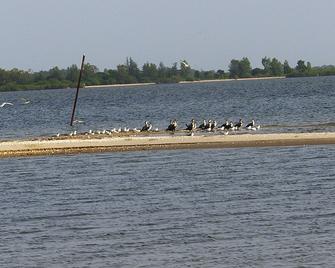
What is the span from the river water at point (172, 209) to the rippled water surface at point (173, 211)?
25 mm

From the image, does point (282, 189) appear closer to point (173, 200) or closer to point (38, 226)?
point (173, 200)

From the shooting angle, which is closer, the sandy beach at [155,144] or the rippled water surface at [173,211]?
the rippled water surface at [173,211]

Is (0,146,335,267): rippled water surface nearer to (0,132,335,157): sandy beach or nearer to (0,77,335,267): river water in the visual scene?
(0,77,335,267): river water

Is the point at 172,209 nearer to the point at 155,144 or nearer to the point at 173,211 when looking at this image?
the point at 173,211

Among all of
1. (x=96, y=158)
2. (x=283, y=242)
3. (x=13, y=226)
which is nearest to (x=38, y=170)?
(x=96, y=158)

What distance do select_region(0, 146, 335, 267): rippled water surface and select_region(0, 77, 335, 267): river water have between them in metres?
0.03

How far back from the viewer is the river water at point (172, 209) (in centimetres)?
1877

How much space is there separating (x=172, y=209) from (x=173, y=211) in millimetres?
314

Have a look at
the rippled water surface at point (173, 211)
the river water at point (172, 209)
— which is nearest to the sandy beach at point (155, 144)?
the river water at point (172, 209)

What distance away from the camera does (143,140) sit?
4241 cm

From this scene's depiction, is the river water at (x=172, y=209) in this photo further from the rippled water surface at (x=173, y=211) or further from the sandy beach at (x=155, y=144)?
the sandy beach at (x=155, y=144)

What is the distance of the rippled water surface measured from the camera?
61.4ft

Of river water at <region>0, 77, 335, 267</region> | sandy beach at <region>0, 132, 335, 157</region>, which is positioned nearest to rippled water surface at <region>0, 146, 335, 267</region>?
river water at <region>0, 77, 335, 267</region>

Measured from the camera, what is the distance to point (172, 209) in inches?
948
